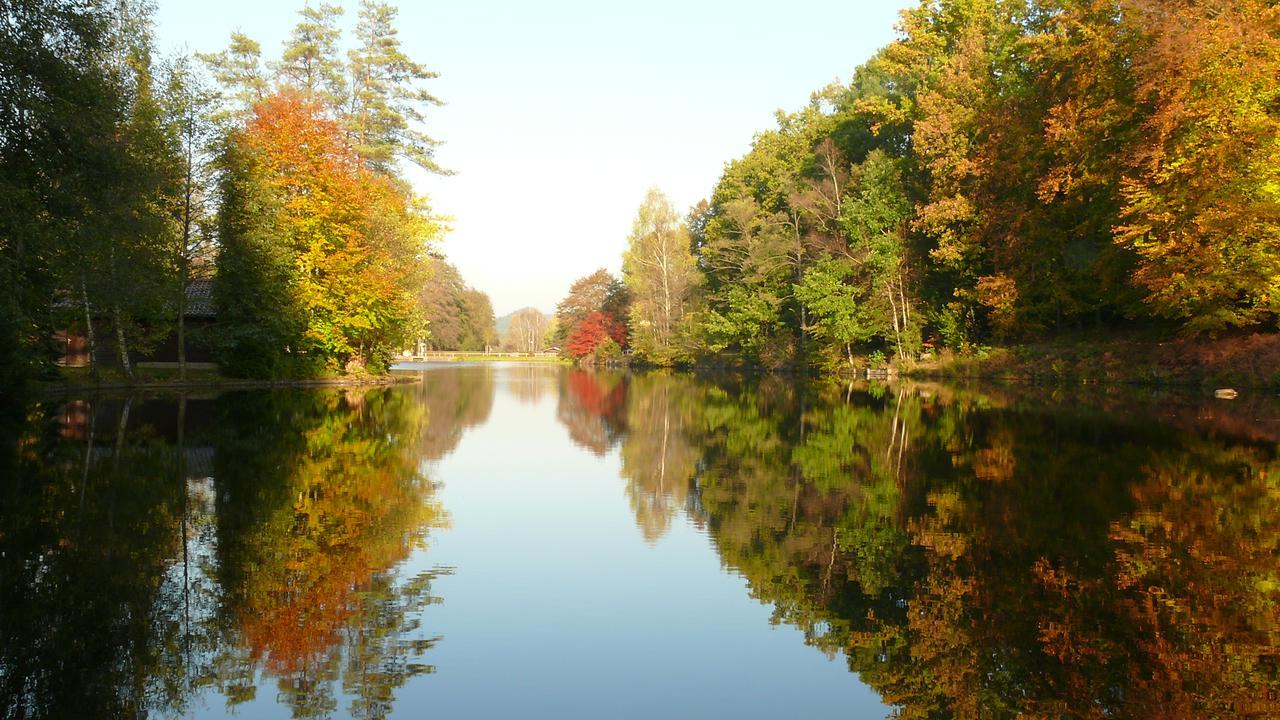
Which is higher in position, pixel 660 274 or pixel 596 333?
pixel 660 274

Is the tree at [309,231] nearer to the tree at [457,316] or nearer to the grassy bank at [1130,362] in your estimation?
the grassy bank at [1130,362]

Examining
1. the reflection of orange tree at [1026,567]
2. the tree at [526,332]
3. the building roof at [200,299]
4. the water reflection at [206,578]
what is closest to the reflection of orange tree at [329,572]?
the water reflection at [206,578]

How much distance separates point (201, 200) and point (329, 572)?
29.6 metres

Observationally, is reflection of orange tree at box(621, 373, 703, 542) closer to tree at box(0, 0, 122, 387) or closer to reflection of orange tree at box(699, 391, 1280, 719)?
reflection of orange tree at box(699, 391, 1280, 719)

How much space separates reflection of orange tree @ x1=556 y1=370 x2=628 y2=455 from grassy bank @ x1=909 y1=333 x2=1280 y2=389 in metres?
16.6

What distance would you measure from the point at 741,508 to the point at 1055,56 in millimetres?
29309

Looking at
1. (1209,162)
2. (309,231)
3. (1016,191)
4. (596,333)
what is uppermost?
(1016,191)

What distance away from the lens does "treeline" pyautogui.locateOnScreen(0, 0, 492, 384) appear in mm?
17109

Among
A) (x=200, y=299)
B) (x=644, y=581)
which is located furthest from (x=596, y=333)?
(x=644, y=581)

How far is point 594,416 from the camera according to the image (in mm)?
23312

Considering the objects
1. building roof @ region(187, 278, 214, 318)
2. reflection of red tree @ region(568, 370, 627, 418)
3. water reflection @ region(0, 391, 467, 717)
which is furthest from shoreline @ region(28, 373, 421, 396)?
water reflection @ region(0, 391, 467, 717)

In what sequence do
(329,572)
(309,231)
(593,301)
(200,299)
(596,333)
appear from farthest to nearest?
(593,301) < (596,333) < (200,299) < (309,231) < (329,572)

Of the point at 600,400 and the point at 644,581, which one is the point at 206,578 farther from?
the point at 600,400

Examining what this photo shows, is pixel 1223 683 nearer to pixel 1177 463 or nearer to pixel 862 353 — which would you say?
pixel 1177 463
